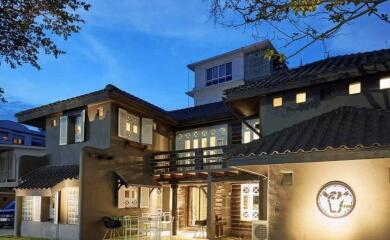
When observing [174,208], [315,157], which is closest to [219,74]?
[174,208]

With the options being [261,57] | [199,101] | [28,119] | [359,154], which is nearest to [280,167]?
[359,154]

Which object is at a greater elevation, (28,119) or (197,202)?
(28,119)

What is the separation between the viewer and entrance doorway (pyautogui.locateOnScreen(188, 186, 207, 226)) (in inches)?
912

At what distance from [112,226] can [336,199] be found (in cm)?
999

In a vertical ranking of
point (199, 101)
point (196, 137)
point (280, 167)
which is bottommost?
point (280, 167)

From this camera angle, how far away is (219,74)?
34469 mm

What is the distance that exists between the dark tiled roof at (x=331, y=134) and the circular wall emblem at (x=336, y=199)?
3.81ft

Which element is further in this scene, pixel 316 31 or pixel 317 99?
pixel 317 99

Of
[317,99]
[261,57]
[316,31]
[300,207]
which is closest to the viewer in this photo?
[316,31]

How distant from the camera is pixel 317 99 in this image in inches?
478

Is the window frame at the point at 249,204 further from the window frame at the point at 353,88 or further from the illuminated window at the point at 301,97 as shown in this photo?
the window frame at the point at 353,88

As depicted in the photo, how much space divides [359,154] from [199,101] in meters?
27.4

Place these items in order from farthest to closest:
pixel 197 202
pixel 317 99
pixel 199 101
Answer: pixel 199 101 < pixel 197 202 < pixel 317 99

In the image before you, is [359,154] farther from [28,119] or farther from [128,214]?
[28,119]
